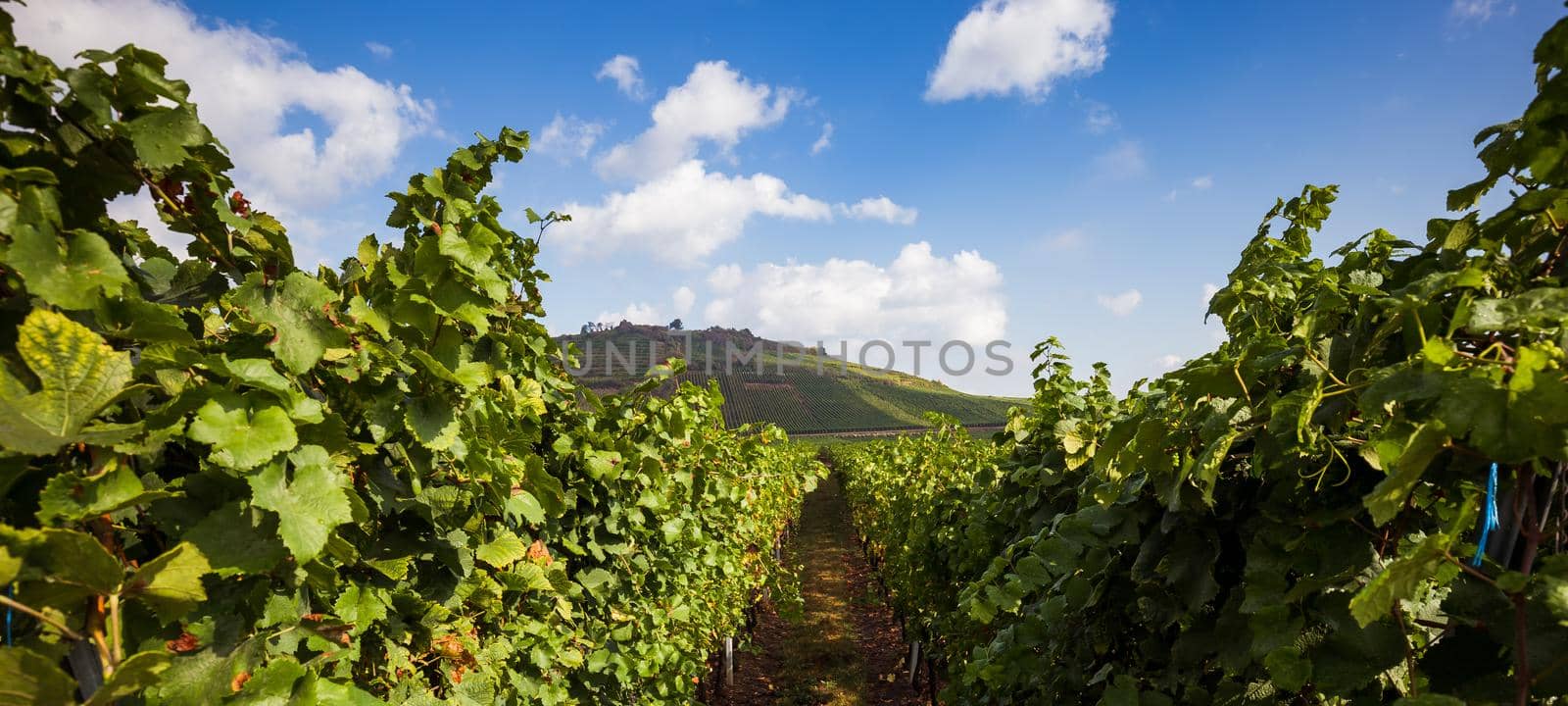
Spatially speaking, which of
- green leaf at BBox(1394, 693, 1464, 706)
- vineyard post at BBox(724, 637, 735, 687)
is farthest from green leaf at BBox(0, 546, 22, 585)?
vineyard post at BBox(724, 637, 735, 687)

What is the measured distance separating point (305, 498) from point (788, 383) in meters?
109

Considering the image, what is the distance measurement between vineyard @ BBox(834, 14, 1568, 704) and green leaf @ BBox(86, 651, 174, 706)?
5.24ft

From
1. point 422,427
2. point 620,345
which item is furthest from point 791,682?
point 620,345

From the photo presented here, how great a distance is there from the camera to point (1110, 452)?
1694 millimetres

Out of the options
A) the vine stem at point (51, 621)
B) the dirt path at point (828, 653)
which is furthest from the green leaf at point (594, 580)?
the dirt path at point (828, 653)

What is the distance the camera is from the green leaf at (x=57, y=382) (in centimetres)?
89

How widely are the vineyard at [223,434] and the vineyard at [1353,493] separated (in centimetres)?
165

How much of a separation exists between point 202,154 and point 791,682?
8.47 m

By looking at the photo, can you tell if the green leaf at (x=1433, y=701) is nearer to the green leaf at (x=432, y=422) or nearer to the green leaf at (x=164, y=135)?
the green leaf at (x=432, y=422)

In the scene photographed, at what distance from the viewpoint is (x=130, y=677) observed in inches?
35.6

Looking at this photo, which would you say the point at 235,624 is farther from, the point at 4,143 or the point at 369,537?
the point at 4,143

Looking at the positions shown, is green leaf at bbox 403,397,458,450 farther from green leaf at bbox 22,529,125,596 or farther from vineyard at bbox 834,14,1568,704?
vineyard at bbox 834,14,1568,704

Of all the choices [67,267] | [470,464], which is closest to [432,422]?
[470,464]

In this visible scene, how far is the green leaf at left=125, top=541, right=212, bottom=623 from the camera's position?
987 mm
